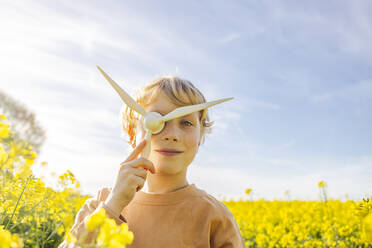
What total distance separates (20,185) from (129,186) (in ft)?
2.15

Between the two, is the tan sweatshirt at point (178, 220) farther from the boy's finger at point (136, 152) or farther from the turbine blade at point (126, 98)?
the turbine blade at point (126, 98)

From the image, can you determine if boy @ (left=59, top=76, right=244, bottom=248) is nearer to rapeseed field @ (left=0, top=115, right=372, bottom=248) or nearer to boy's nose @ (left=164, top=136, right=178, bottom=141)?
→ boy's nose @ (left=164, top=136, right=178, bottom=141)

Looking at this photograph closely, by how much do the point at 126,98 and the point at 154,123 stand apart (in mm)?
356

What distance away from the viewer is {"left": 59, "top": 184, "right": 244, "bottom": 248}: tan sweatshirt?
7.13 ft

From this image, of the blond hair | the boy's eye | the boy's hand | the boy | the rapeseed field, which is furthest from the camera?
the blond hair

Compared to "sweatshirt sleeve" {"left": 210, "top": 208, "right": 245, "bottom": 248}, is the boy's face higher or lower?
higher

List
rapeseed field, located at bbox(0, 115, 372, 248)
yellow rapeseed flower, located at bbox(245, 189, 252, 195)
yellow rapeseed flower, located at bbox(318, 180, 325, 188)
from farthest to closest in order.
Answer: yellow rapeseed flower, located at bbox(245, 189, 252, 195) → yellow rapeseed flower, located at bbox(318, 180, 325, 188) → rapeseed field, located at bbox(0, 115, 372, 248)

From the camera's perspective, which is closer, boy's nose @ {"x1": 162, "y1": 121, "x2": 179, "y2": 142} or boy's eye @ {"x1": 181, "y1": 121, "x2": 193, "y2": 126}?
boy's nose @ {"x1": 162, "y1": 121, "x2": 179, "y2": 142}

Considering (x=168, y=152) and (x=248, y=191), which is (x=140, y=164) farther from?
(x=248, y=191)

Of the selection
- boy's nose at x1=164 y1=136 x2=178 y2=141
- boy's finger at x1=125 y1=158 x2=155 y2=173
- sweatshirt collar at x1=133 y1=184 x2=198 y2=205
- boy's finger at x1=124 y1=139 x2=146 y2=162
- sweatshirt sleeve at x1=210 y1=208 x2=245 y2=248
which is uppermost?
boy's nose at x1=164 y1=136 x2=178 y2=141

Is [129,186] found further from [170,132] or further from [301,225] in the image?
[301,225]

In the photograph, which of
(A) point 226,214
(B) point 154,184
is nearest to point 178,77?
(B) point 154,184

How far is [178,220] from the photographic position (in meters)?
2.25

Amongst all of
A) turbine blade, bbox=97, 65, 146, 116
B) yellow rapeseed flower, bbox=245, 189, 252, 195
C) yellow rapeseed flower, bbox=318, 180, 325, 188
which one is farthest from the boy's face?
yellow rapeseed flower, bbox=245, 189, 252, 195
